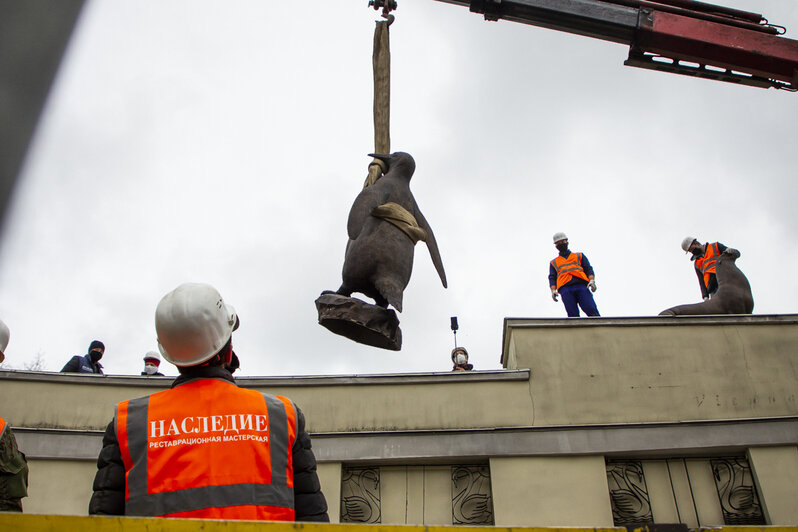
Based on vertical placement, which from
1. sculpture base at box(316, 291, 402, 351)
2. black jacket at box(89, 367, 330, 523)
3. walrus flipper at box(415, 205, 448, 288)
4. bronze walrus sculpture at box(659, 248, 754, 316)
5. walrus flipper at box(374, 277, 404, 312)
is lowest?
black jacket at box(89, 367, 330, 523)

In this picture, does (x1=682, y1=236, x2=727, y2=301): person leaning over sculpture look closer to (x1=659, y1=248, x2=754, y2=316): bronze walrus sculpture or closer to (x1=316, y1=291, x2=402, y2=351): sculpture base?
(x1=659, y1=248, x2=754, y2=316): bronze walrus sculpture

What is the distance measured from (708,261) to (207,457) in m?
9.85

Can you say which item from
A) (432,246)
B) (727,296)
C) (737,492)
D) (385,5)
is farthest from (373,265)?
(727,296)

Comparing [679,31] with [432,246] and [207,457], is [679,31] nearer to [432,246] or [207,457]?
[432,246]

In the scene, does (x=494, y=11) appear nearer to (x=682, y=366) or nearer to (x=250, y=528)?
(x=682, y=366)

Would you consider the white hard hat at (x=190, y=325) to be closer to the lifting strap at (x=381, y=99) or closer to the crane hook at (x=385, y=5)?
the lifting strap at (x=381, y=99)

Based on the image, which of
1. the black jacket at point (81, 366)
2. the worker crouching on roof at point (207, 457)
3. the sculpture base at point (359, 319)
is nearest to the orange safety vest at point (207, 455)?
the worker crouching on roof at point (207, 457)

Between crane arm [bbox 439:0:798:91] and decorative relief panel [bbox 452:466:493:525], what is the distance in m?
5.21

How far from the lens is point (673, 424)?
8.80 meters

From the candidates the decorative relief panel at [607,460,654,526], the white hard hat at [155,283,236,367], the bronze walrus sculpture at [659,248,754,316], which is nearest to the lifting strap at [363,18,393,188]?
the white hard hat at [155,283,236,367]

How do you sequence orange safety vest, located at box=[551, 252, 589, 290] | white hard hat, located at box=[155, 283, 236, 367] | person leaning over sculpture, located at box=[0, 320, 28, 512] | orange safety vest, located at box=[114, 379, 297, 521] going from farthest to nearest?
orange safety vest, located at box=[551, 252, 589, 290]
person leaning over sculpture, located at box=[0, 320, 28, 512]
white hard hat, located at box=[155, 283, 236, 367]
orange safety vest, located at box=[114, 379, 297, 521]

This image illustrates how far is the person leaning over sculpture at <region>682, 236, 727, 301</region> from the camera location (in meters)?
10.7

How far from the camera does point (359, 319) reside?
12.8 feet

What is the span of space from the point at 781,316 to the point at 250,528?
9488mm
